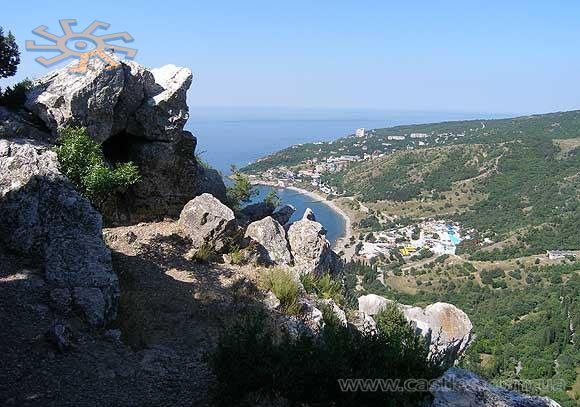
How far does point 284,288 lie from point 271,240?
9.94 feet

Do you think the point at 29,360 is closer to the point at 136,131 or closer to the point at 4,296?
the point at 4,296

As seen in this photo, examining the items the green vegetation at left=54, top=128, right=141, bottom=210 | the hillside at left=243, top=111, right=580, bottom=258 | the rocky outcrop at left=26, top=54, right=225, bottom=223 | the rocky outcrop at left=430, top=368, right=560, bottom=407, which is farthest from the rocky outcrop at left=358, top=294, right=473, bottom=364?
the hillside at left=243, top=111, right=580, bottom=258

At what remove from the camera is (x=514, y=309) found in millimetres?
54031

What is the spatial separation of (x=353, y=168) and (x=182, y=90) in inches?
4549

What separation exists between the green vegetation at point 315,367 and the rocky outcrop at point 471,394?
0.65 ft

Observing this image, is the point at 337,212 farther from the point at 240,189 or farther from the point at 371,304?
the point at 371,304

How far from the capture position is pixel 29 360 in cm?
556

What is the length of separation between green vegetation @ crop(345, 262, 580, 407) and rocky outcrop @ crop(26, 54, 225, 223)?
19.2m

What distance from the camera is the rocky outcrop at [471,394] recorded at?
5.03m

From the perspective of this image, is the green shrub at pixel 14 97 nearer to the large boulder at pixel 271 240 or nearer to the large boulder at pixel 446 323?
the large boulder at pixel 271 240

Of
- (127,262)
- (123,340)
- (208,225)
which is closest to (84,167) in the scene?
(127,262)

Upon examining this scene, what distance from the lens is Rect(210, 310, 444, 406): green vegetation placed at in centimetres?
462

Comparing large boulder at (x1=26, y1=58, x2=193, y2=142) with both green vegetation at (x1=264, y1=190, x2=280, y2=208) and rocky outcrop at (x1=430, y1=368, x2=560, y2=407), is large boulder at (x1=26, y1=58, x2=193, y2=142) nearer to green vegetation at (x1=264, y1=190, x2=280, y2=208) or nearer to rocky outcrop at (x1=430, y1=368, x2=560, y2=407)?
green vegetation at (x1=264, y1=190, x2=280, y2=208)

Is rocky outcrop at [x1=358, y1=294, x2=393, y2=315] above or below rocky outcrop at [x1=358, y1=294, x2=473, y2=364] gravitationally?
above
